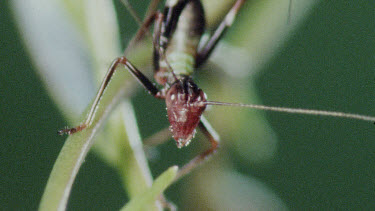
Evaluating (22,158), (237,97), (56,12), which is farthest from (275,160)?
(56,12)

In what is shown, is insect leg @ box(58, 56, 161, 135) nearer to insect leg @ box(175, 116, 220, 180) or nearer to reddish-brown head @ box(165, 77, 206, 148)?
reddish-brown head @ box(165, 77, 206, 148)

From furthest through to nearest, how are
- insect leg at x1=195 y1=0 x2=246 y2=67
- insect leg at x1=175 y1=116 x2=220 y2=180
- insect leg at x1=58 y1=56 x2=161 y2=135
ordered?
insect leg at x1=175 y1=116 x2=220 y2=180 → insect leg at x1=195 y1=0 x2=246 y2=67 → insect leg at x1=58 y1=56 x2=161 y2=135

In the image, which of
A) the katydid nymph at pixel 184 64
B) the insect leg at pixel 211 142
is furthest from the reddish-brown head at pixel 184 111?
the insect leg at pixel 211 142

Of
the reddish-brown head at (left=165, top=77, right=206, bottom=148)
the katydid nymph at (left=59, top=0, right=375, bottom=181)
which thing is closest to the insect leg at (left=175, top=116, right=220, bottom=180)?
the katydid nymph at (left=59, top=0, right=375, bottom=181)

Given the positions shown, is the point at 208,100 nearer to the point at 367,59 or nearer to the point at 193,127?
the point at 193,127

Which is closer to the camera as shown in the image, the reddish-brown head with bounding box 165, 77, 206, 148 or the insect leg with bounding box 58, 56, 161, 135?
the insect leg with bounding box 58, 56, 161, 135

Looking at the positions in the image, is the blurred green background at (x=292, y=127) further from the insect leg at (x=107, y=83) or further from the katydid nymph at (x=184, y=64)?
the insect leg at (x=107, y=83)
